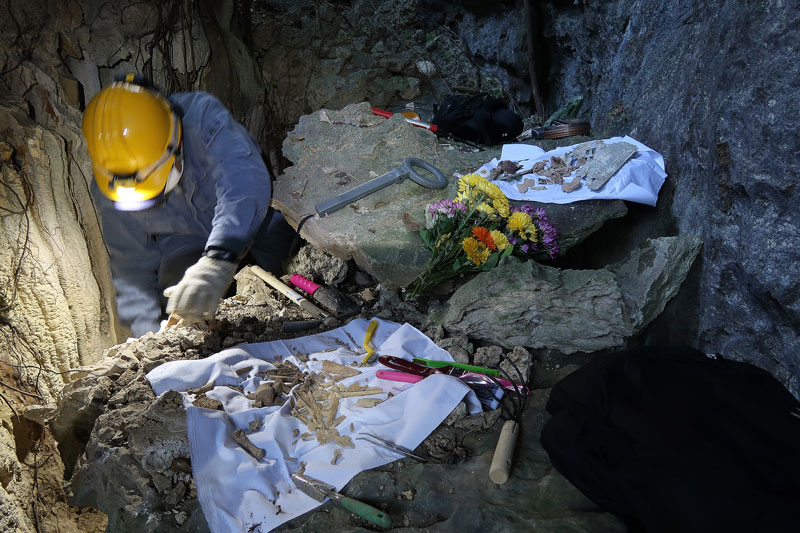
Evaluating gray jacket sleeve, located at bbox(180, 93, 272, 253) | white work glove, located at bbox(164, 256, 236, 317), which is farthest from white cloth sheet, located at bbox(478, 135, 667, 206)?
white work glove, located at bbox(164, 256, 236, 317)

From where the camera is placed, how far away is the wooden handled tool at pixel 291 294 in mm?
2947

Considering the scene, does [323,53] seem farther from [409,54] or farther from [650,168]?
[650,168]

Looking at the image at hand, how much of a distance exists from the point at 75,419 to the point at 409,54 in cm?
619

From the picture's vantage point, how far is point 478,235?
8.45 ft

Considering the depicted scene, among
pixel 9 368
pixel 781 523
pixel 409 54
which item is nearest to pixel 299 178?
pixel 9 368

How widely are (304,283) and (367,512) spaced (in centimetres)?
180

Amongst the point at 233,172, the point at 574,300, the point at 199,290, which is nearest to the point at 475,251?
the point at 574,300

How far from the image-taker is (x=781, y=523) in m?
1.22

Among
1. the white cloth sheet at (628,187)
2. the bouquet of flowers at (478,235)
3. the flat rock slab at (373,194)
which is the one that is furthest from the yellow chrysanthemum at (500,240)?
the white cloth sheet at (628,187)

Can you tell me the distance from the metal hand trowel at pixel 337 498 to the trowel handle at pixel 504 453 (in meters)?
0.38

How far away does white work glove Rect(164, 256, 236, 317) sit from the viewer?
2516mm

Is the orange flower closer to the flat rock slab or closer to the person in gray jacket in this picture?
the flat rock slab

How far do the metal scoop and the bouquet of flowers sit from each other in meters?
0.47

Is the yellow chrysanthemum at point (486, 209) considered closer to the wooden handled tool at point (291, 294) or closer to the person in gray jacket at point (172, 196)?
the wooden handled tool at point (291, 294)
